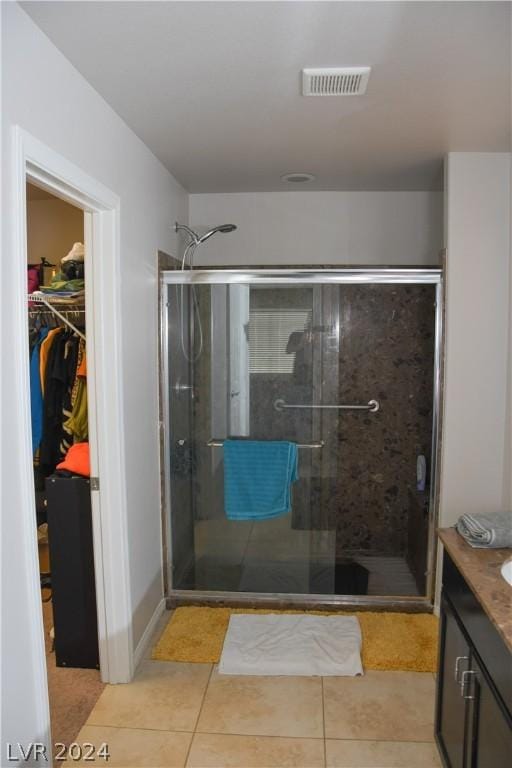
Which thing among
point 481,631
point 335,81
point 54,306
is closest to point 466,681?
point 481,631

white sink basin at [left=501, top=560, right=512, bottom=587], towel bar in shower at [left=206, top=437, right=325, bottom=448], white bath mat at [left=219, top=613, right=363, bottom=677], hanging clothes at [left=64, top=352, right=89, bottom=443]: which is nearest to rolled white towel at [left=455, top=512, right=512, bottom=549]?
white sink basin at [left=501, top=560, right=512, bottom=587]

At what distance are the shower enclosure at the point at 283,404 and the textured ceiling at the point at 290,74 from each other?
0.63 meters

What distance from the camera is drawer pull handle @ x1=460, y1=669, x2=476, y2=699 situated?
1.53 m

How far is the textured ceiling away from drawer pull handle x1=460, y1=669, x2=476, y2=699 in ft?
5.98

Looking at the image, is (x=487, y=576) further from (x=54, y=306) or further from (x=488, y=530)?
(x=54, y=306)

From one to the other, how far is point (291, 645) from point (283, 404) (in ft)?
3.91

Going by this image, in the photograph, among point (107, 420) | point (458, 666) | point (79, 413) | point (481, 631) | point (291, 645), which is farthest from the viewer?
point (79, 413)

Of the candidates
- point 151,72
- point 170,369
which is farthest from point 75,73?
point 170,369

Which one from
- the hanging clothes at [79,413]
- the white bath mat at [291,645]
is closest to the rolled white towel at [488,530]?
the white bath mat at [291,645]

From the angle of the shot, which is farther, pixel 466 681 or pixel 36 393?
pixel 36 393

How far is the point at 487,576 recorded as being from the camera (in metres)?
1.53

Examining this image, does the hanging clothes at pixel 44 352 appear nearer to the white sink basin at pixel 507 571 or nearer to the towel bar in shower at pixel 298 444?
the towel bar in shower at pixel 298 444

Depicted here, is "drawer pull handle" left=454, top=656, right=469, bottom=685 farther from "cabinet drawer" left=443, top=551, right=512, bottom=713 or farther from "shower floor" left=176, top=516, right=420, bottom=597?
"shower floor" left=176, top=516, right=420, bottom=597

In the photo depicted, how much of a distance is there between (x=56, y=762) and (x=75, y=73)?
238 cm
